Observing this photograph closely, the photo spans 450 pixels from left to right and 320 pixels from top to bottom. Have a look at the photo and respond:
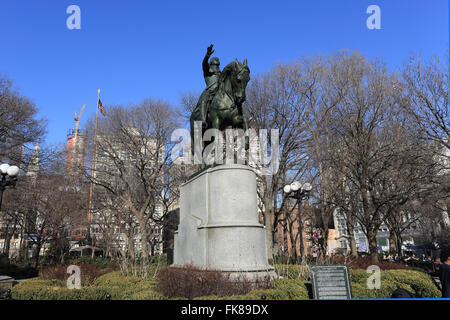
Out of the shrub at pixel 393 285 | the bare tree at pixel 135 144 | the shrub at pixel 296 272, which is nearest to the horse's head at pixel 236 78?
the shrub at pixel 296 272

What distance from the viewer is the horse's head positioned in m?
9.81

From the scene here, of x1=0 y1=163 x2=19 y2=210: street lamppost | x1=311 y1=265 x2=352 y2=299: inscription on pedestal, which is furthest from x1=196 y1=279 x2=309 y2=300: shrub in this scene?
x1=0 y1=163 x2=19 y2=210: street lamppost

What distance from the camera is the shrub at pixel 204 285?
23.5ft

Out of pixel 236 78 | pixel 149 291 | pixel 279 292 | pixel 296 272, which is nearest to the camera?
pixel 279 292

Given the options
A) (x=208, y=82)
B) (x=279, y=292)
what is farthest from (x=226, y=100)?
Answer: (x=279, y=292)

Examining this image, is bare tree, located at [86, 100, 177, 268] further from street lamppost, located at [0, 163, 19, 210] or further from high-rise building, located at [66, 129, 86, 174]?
street lamppost, located at [0, 163, 19, 210]

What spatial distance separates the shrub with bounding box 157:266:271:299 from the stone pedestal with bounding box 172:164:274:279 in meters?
0.60

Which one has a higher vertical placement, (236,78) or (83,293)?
(236,78)

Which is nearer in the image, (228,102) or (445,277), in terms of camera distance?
(445,277)

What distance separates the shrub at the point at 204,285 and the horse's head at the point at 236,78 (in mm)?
5713

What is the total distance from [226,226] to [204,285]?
74.0 inches

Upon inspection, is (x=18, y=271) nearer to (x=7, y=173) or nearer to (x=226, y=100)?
(x=7, y=173)

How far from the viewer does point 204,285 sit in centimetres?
724
